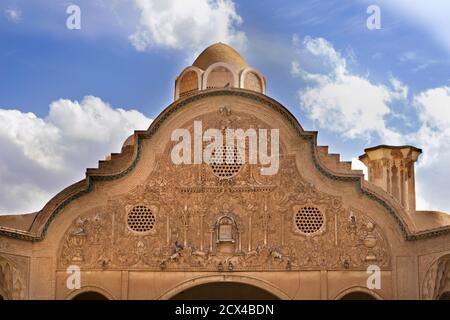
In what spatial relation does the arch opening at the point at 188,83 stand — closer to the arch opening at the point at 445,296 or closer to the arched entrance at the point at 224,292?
the arched entrance at the point at 224,292

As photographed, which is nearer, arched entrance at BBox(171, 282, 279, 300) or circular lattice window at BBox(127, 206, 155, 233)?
circular lattice window at BBox(127, 206, 155, 233)

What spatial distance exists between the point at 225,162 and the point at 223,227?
1478 mm

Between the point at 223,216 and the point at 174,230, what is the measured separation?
1.12 meters

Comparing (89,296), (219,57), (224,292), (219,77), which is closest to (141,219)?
(89,296)

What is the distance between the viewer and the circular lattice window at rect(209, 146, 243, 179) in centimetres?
2370

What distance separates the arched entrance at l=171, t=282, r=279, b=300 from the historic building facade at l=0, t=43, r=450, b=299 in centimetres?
124

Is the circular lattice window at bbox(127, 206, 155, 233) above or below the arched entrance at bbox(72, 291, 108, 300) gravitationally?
above

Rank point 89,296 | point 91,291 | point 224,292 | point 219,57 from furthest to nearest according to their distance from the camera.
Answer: point 219,57
point 224,292
point 89,296
point 91,291

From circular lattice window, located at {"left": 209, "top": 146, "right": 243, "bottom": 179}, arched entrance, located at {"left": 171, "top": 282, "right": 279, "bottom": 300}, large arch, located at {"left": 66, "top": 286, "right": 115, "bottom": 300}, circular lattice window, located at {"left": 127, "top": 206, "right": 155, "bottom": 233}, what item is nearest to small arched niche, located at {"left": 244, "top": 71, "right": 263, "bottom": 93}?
circular lattice window, located at {"left": 209, "top": 146, "right": 243, "bottom": 179}

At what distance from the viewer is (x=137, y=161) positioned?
2370 cm

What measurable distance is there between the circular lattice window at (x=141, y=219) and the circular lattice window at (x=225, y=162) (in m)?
1.73

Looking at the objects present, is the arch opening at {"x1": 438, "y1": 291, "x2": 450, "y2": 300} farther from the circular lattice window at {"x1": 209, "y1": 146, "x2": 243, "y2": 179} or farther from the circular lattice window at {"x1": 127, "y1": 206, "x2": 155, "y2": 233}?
the circular lattice window at {"x1": 127, "y1": 206, "x2": 155, "y2": 233}

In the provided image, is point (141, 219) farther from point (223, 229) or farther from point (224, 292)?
point (224, 292)
